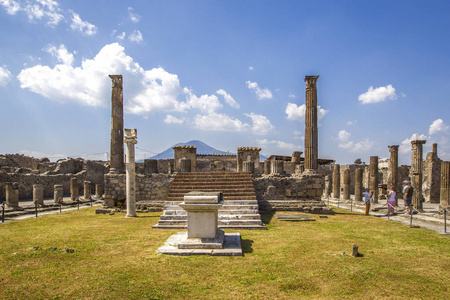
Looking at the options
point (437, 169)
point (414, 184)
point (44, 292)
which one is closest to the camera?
point (44, 292)

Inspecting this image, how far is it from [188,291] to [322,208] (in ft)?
37.5

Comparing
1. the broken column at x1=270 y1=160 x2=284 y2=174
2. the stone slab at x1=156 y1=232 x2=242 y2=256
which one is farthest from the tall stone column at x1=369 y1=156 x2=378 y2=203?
the stone slab at x1=156 y1=232 x2=242 y2=256

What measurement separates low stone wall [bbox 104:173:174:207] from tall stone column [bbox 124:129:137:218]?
159 cm

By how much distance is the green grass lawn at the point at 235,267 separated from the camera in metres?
4.86

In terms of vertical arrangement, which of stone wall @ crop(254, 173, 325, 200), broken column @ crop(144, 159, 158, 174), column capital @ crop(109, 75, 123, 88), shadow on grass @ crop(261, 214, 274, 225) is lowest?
shadow on grass @ crop(261, 214, 274, 225)

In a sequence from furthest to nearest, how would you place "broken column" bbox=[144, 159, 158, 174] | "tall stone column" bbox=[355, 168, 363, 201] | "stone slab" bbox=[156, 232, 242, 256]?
"tall stone column" bbox=[355, 168, 363, 201] < "broken column" bbox=[144, 159, 158, 174] < "stone slab" bbox=[156, 232, 242, 256]

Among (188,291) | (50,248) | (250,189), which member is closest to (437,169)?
(250,189)

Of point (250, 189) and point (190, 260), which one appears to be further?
point (250, 189)

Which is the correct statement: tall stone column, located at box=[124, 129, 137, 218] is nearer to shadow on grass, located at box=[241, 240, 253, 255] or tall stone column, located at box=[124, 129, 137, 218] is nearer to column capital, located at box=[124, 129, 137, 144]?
column capital, located at box=[124, 129, 137, 144]

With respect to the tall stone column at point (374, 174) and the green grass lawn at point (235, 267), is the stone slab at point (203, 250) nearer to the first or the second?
the green grass lawn at point (235, 267)

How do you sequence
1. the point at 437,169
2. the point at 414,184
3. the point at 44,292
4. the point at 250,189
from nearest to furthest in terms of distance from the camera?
the point at 44,292 < the point at 250,189 < the point at 414,184 < the point at 437,169

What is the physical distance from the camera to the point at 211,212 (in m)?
7.36

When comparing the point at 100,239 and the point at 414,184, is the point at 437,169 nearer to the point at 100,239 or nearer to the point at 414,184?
the point at 414,184

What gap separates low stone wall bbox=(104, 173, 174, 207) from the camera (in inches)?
597
